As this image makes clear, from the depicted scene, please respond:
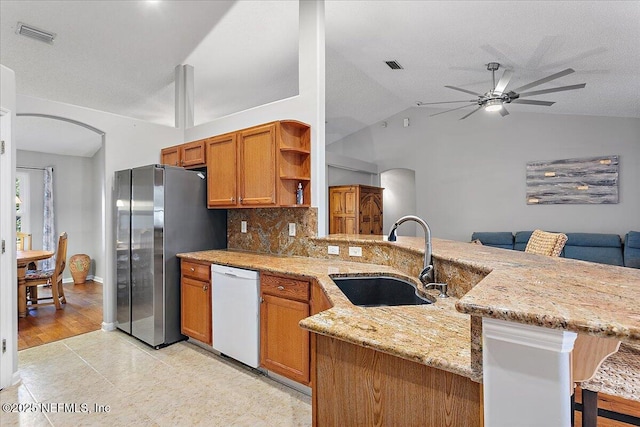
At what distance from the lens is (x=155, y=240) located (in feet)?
10.4

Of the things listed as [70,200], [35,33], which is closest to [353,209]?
[35,33]

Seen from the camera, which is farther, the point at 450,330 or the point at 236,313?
the point at 236,313

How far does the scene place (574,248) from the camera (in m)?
5.25

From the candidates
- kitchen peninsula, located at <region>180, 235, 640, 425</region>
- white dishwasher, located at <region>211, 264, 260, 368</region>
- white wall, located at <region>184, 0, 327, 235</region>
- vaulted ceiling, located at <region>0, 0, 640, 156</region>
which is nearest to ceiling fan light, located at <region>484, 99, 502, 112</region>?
vaulted ceiling, located at <region>0, 0, 640, 156</region>

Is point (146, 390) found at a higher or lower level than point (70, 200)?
lower

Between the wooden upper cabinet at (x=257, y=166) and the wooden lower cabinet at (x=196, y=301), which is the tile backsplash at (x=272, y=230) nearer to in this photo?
the wooden upper cabinet at (x=257, y=166)

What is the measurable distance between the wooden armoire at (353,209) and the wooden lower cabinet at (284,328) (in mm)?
4567

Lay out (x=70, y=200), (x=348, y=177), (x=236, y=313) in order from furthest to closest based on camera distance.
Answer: (x=348, y=177)
(x=70, y=200)
(x=236, y=313)

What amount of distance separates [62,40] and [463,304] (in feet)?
14.1

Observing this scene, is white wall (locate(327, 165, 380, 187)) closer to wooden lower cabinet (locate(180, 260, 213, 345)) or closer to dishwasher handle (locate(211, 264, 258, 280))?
wooden lower cabinet (locate(180, 260, 213, 345))

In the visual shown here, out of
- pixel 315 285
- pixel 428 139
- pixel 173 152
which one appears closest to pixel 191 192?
pixel 173 152

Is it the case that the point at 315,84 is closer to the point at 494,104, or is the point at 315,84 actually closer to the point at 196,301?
the point at 196,301

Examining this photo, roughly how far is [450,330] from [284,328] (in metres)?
1.52

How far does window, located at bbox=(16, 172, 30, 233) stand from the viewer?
5797mm
